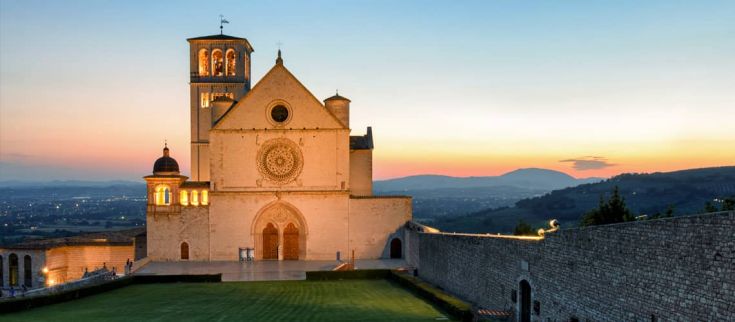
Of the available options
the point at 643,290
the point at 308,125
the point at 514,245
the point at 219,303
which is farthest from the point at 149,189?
the point at 643,290

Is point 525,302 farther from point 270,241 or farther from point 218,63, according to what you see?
point 218,63

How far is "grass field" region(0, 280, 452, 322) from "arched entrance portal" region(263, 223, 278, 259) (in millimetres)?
11621

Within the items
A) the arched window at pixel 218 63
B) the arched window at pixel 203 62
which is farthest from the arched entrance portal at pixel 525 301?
the arched window at pixel 203 62

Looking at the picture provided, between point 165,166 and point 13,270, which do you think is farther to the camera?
point 165,166

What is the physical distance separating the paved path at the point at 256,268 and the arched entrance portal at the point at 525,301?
54.9ft

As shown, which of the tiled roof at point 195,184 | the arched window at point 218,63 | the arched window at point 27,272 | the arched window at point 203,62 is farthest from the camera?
the arched window at point 218,63

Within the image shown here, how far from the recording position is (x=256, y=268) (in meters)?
41.7

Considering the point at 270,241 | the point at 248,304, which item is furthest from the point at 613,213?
the point at 248,304

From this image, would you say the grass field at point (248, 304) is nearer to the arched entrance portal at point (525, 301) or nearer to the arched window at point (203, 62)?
the arched entrance portal at point (525, 301)

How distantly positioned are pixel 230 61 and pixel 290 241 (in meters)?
17.3

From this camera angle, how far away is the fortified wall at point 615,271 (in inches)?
524

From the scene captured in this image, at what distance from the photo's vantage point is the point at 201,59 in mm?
54625

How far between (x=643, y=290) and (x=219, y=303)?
1799cm

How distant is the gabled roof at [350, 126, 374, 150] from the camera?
165ft
